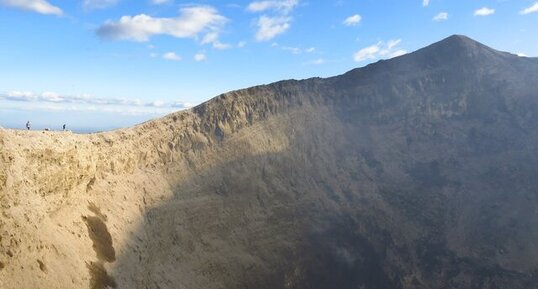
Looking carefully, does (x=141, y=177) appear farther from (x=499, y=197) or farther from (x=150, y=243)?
(x=499, y=197)

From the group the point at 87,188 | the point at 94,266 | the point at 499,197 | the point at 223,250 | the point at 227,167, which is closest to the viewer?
the point at 94,266

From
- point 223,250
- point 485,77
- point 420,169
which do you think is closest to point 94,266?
point 223,250

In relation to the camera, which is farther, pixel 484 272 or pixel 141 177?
pixel 484 272

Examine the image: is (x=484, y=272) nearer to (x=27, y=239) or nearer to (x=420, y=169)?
(x=420, y=169)

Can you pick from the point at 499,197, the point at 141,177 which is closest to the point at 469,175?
the point at 499,197

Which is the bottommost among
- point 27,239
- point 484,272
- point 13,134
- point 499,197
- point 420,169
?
point 484,272

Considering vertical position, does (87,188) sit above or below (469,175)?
above

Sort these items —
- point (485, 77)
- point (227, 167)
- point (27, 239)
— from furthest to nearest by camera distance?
1. point (485, 77)
2. point (227, 167)
3. point (27, 239)
